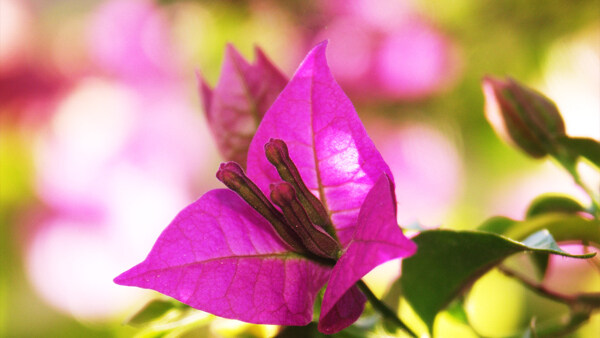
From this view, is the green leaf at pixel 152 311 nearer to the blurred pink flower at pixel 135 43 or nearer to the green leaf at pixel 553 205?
the green leaf at pixel 553 205

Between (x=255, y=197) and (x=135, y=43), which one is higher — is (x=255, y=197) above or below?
below

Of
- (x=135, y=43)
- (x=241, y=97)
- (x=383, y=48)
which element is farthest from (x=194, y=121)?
(x=241, y=97)

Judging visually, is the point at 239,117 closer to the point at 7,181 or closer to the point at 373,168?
the point at 373,168

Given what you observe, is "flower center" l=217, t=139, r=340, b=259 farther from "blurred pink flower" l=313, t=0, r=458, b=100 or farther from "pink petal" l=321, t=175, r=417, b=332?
"blurred pink flower" l=313, t=0, r=458, b=100

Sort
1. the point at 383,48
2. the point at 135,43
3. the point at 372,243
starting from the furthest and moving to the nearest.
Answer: the point at 135,43 < the point at 383,48 < the point at 372,243

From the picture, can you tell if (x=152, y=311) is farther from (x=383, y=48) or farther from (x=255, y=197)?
(x=383, y=48)

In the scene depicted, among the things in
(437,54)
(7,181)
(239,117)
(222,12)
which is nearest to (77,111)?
(7,181)
